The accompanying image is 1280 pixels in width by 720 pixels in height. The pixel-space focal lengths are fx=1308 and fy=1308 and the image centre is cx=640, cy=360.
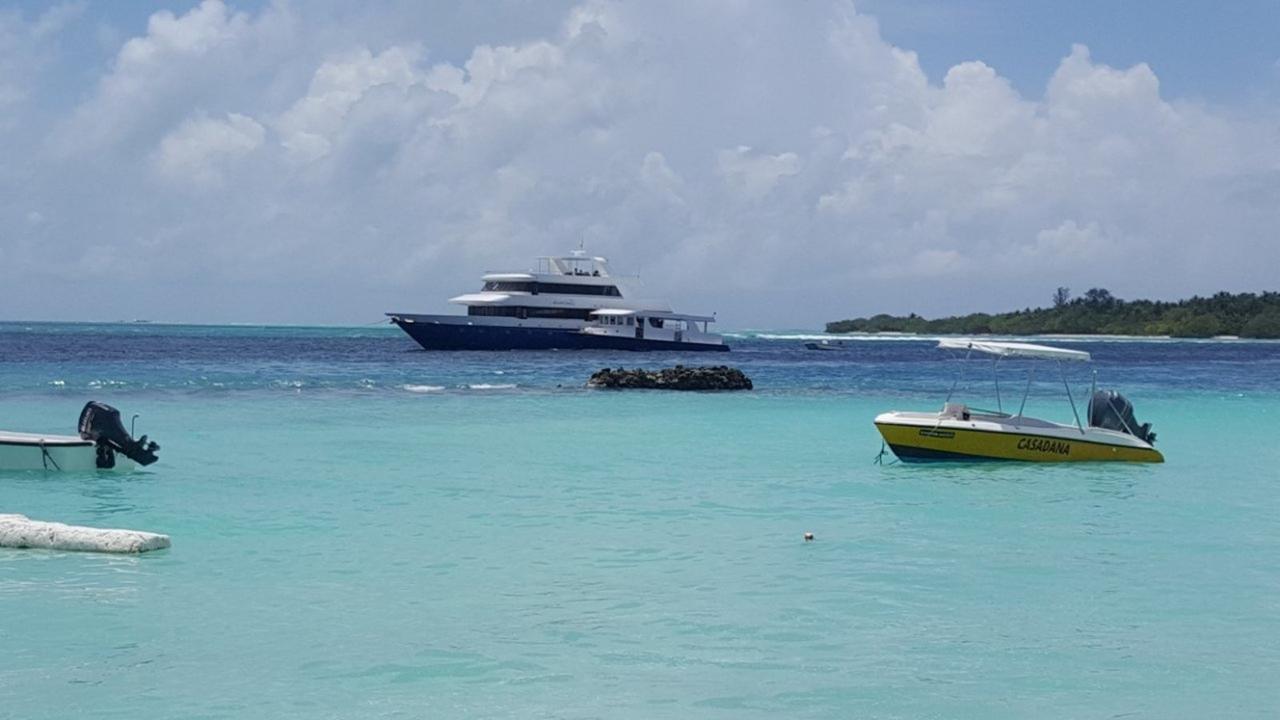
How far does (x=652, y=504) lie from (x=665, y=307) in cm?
6849

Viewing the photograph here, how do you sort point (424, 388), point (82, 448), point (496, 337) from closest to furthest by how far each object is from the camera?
point (82, 448)
point (424, 388)
point (496, 337)

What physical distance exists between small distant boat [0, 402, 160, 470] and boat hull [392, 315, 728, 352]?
60.0 m

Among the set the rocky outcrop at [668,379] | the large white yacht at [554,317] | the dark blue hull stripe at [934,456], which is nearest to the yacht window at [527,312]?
the large white yacht at [554,317]

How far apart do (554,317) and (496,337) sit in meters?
4.13

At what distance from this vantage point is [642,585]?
12562mm

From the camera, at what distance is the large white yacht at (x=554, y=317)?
269ft

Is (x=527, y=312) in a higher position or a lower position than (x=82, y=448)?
higher

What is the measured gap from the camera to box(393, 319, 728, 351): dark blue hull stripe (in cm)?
8131

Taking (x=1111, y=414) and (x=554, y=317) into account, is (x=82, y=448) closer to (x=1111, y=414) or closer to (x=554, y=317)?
(x=1111, y=414)

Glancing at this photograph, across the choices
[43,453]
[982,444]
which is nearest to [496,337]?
[982,444]

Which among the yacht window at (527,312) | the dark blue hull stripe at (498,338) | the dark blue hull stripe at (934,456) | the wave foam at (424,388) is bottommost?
the dark blue hull stripe at (934,456)

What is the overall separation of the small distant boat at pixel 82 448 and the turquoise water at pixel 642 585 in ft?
1.08

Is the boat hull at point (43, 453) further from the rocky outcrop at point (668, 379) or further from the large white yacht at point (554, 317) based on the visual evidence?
the large white yacht at point (554, 317)

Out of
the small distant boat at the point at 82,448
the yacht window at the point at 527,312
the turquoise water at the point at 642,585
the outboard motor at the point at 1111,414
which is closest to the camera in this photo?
the turquoise water at the point at 642,585
